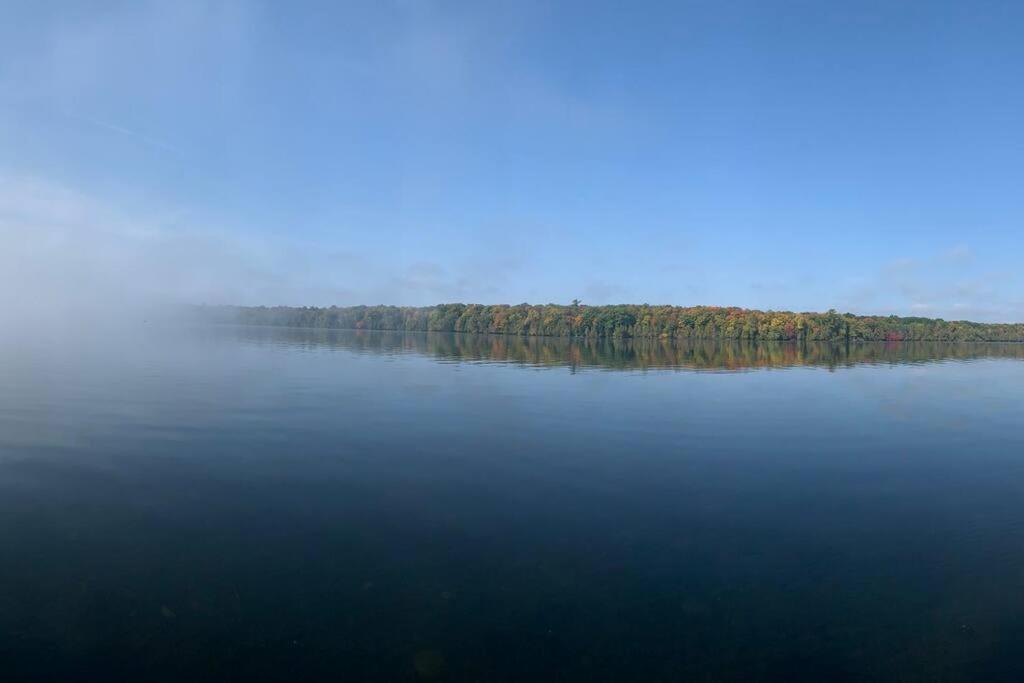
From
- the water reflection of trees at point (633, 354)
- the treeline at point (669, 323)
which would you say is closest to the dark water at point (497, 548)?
the water reflection of trees at point (633, 354)

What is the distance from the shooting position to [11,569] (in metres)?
7.46

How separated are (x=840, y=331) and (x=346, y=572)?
129 m

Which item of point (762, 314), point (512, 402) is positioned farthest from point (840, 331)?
point (512, 402)

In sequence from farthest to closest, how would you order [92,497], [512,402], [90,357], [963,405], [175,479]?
[90,357] → [963,405] → [512,402] → [175,479] → [92,497]

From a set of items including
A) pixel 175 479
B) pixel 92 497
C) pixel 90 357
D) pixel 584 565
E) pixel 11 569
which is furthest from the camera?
pixel 90 357

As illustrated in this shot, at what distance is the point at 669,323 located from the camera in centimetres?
12056

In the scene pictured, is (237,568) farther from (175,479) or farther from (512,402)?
(512,402)

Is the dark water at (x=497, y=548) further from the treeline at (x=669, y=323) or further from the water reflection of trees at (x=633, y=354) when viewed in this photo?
the treeline at (x=669, y=323)

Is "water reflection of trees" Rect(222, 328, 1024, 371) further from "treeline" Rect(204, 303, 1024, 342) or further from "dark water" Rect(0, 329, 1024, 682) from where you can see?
"treeline" Rect(204, 303, 1024, 342)

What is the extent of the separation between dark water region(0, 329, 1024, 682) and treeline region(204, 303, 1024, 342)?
10224 centimetres

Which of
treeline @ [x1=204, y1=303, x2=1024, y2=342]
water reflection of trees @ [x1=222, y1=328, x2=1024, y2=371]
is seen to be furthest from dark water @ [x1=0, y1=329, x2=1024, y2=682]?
treeline @ [x1=204, y1=303, x2=1024, y2=342]

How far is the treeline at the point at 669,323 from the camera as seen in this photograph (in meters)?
115

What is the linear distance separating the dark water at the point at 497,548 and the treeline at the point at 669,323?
102m

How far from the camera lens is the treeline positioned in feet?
378
